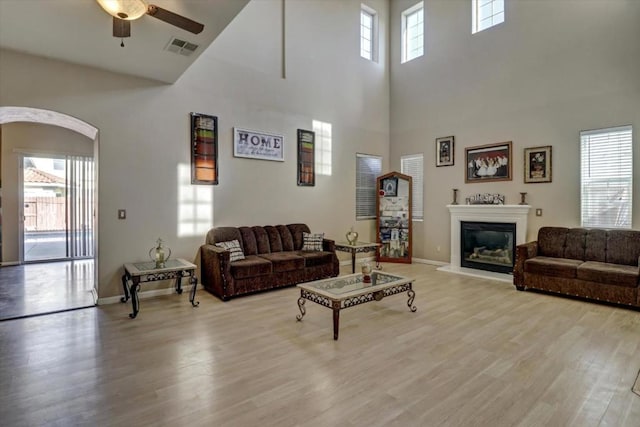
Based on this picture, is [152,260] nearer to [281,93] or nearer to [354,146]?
[281,93]

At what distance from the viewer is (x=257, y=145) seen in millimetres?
5840

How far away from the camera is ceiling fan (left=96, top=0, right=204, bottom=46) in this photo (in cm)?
274

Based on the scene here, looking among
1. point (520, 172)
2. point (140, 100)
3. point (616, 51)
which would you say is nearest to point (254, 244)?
point (140, 100)

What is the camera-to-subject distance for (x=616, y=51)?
5.00 metres

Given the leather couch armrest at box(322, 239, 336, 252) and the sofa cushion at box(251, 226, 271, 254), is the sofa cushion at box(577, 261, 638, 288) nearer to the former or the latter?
the leather couch armrest at box(322, 239, 336, 252)

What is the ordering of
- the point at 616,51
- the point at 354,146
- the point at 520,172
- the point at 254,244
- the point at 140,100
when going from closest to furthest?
the point at 140,100, the point at 616,51, the point at 254,244, the point at 520,172, the point at 354,146

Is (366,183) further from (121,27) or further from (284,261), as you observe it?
(121,27)

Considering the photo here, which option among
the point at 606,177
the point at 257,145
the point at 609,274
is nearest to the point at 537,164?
the point at 606,177

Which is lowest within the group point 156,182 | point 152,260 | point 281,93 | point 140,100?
point 152,260

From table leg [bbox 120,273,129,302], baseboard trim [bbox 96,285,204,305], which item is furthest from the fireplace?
table leg [bbox 120,273,129,302]

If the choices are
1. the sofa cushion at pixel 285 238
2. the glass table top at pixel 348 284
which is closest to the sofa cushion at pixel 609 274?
the glass table top at pixel 348 284

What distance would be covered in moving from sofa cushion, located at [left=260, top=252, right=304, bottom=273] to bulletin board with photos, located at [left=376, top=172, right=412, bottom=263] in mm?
2713

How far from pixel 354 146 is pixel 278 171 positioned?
83.9 inches

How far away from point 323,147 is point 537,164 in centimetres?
388
